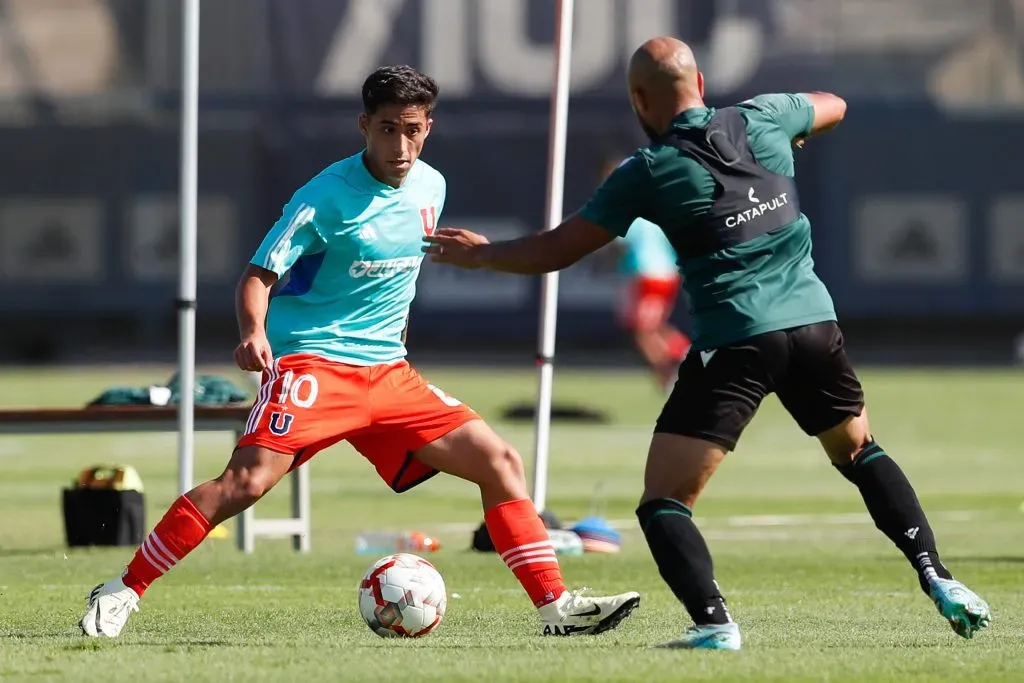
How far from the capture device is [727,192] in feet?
22.1

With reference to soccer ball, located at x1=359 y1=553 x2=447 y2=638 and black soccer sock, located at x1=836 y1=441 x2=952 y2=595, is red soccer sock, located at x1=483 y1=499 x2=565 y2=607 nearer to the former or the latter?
soccer ball, located at x1=359 y1=553 x2=447 y2=638

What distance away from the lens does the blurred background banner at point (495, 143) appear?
100ft

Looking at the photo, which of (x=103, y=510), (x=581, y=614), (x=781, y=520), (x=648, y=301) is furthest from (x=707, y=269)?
(x=648, y=301)

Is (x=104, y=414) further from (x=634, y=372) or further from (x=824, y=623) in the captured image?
(x=634, y=372)

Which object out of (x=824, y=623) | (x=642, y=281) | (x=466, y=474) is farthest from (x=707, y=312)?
(x=642, y=281)

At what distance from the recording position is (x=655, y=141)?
680 cm

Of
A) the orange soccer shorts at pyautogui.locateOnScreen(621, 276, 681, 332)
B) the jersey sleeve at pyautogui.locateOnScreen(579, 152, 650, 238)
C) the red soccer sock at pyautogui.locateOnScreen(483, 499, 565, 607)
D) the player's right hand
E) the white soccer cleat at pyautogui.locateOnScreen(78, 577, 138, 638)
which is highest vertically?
the jersey sleeve at pyautogui.locateOnScreen(579, 152, 650, 238)

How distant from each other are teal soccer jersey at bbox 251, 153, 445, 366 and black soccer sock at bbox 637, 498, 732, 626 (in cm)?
134

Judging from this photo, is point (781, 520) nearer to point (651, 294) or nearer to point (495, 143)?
point (651, 294)

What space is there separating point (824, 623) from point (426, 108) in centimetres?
250

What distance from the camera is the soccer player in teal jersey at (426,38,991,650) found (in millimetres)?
6684

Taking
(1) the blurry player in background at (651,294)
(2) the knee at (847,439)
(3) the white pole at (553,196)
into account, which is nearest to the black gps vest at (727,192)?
(2) the knee at (847,439)

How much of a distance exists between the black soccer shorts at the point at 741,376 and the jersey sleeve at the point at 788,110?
70 centimetres

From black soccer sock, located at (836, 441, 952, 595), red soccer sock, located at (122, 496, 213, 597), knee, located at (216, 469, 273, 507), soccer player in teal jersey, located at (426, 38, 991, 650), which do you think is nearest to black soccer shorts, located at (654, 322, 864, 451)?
soccer player in teal jersey, located at (426, 38, 991, 650)
